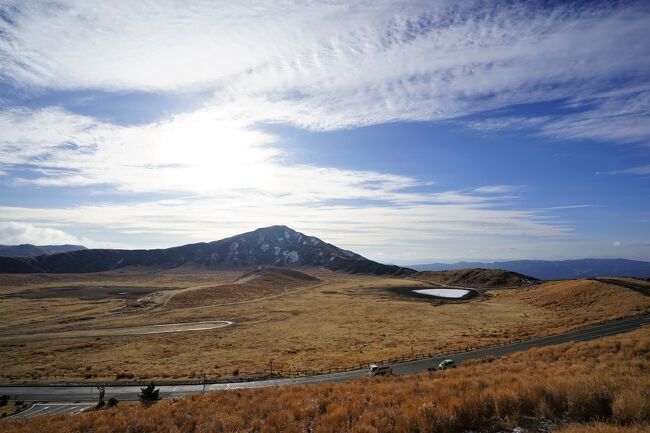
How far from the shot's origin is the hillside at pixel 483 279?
155 meters

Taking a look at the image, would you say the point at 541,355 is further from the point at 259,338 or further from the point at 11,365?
the point at 11,365

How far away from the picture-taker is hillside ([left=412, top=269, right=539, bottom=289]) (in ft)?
509

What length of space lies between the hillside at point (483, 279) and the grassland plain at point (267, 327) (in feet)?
117

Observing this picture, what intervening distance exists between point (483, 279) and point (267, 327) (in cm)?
12186

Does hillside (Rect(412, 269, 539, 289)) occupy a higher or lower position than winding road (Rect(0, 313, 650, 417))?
higher

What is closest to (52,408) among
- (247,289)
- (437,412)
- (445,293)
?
(437,412)

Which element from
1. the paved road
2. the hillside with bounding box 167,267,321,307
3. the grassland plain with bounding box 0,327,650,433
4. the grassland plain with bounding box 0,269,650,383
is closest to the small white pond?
the grassland plain with bounding box 0,269,650,383

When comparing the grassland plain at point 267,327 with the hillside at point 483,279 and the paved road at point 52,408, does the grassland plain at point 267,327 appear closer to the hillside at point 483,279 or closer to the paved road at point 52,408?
the paved road at point 52,408

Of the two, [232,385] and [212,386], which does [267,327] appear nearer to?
[212,386]

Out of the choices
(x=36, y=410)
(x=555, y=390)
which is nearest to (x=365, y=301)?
(x=36, y=410)

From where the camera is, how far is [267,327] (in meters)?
77.6

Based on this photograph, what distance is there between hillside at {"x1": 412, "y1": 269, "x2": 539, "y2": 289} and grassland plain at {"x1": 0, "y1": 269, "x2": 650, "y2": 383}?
117 feet

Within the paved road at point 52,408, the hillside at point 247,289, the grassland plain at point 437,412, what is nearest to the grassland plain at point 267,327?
the hillside at point 247,289

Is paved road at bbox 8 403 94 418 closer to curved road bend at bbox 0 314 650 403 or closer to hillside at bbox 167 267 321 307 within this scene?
curved road bend at bbox 0 314 650 403
